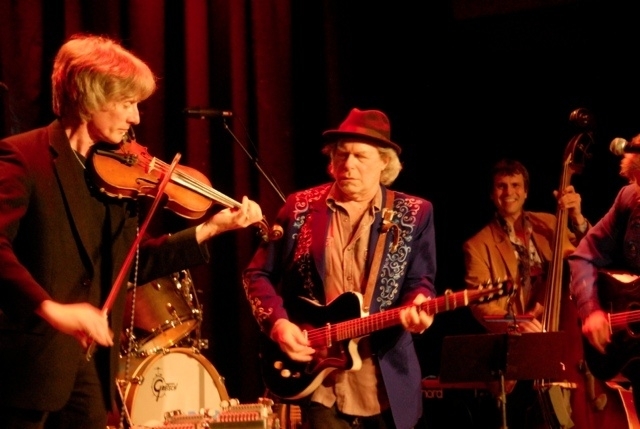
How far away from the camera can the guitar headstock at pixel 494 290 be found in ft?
10.4

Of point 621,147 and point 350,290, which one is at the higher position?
point 621,147

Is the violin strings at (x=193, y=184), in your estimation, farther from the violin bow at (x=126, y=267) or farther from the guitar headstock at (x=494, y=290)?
the guitar headstock at (x=494, y=290)

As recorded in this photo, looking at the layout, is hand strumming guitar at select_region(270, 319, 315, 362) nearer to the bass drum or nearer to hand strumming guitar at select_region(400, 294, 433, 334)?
hand strumming guitar at select_region(400, 294, 433, 334)

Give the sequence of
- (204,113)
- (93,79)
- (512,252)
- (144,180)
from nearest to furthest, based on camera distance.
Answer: (93,79)
(144,180)
(204,113)
(512,252)

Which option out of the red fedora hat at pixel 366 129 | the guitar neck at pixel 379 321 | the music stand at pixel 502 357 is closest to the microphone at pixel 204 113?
the red fedora hat at pixel 366 129

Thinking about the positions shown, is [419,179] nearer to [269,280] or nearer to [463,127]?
[463,127]

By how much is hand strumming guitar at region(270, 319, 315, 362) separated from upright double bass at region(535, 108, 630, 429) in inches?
60.6

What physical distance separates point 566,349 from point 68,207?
279cm

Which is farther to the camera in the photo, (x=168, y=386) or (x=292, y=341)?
(x=168, y=386)

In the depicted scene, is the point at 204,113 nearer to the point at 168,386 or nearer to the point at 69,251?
the point at 168,386

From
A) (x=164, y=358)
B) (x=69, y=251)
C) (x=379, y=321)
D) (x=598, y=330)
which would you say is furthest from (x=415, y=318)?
(x=164, y=358)

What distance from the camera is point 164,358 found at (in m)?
4.39

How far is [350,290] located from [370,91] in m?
2.64

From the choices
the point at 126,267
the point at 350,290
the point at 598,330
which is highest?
the point at 126,267
